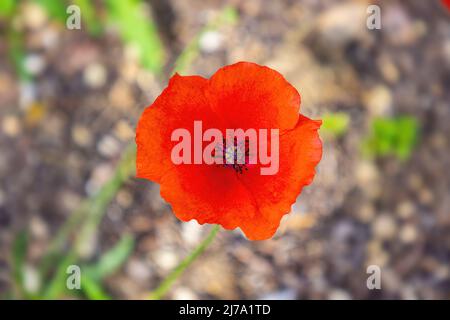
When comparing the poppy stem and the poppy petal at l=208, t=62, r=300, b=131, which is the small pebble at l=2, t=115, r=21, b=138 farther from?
the poppy petal at l=208, t=62, r=300, b=131

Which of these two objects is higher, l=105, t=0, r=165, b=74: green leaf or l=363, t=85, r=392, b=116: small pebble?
l=105, t=0, r=165, b=74: green leaf

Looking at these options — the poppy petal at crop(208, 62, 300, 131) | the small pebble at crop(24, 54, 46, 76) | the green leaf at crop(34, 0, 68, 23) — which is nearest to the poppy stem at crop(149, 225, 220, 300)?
the poppy petal at crop(208, 62, 300, 131)

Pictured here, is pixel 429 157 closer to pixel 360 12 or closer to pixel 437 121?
pixel 437 121

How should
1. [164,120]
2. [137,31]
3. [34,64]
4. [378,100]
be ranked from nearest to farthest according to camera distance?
[164,120] < [137,31] < [378,100] < [34,64]

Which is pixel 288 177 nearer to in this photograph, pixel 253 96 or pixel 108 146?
pixel 253 96

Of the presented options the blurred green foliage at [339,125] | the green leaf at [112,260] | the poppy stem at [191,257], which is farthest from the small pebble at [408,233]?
the poppy stem at [191,257]

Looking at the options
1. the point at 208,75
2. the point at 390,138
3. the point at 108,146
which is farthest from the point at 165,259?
the point at 390,138
